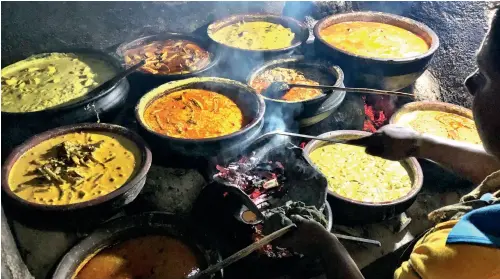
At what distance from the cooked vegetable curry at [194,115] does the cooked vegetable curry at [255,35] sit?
126 cm

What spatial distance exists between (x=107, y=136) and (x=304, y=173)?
1740 mm

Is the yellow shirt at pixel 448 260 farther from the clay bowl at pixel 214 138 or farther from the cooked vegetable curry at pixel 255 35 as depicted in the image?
the cooked vegetable curry at pixel 255 35

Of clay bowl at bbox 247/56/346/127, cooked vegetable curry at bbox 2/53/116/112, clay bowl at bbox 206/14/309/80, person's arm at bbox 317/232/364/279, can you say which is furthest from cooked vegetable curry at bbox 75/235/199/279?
clay bowl at bbox 206/14/309/80

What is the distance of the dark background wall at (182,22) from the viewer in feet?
15.5

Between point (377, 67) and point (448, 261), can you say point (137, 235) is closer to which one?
point (448, 261)

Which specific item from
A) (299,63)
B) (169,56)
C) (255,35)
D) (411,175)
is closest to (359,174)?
(411,175)

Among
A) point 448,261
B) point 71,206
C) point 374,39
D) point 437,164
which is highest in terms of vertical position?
point 448,261

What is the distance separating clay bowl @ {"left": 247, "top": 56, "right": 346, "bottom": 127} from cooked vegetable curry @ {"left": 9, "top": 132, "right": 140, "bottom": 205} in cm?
149

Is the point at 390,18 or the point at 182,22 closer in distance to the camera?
the point at 182,22

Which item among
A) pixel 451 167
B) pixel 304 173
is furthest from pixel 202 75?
pixel 451 167

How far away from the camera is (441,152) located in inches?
134

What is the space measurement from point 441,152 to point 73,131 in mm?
3086

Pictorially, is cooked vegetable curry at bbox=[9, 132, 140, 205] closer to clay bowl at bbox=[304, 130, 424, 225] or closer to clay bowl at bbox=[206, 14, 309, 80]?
clay bowl at bbox=[304, 130, 424, 225]

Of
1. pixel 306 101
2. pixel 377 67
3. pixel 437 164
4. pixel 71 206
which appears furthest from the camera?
pixel 377 67
